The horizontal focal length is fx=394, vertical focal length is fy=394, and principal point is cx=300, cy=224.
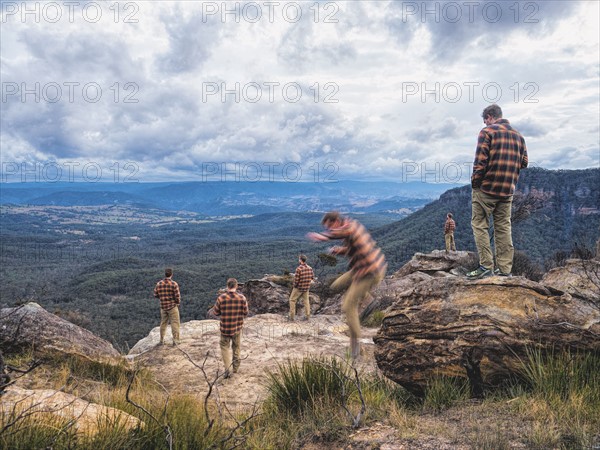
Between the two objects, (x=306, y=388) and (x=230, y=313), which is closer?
(x=306, y=388)

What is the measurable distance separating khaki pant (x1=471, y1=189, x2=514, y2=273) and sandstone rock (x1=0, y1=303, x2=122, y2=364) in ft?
24.3

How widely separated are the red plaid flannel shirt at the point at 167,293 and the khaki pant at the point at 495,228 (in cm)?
772

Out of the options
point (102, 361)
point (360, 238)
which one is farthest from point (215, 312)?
point (360, 238)

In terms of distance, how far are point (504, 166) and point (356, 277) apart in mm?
2757

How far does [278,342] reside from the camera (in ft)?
37.4

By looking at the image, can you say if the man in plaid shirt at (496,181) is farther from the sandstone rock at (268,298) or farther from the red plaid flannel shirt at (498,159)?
the sandstone rock at (268,298)

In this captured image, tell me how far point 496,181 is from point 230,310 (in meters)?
5.76

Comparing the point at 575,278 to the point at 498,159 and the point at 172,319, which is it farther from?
the point at 172,319

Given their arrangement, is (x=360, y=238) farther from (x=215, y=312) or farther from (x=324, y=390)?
(x=215, y=312)

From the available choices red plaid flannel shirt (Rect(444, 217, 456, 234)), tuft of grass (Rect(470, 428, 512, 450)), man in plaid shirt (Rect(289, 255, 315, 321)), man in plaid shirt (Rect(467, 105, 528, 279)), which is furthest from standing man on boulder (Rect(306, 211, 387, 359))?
red plaid flannel shirt (Rect(444, 217, 456, 234))

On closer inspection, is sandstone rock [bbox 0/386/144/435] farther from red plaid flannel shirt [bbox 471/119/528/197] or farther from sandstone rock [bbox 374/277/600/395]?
red plaid flannel shirt [bbox 471/119/528/197]

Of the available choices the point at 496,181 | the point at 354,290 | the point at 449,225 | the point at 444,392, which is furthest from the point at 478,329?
the point at 449,225

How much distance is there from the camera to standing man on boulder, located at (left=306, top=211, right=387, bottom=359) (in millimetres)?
5145

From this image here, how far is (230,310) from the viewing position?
856 cm
